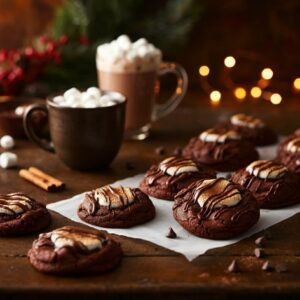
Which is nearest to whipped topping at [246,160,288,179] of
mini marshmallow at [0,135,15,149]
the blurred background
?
mini marshmallow at [0,135,15,149]

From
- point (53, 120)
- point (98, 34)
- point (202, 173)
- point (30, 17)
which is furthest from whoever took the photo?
point (30, 17)

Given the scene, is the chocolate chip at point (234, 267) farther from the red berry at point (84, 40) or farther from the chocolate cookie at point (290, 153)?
the red berry at point (84, 40)

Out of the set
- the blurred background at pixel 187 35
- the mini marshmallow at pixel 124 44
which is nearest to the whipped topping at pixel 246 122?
the mini marshmallow at pixel 124 44

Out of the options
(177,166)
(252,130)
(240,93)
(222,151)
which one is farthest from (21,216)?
(240,93)

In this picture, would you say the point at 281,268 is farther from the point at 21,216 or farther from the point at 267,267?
the point at 21,216

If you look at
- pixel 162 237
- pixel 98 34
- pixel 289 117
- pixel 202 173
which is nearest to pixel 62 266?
pixel 162 237

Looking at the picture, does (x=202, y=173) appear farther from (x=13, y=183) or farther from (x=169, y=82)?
(x=169, y=82)

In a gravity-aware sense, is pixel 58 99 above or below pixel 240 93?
above
